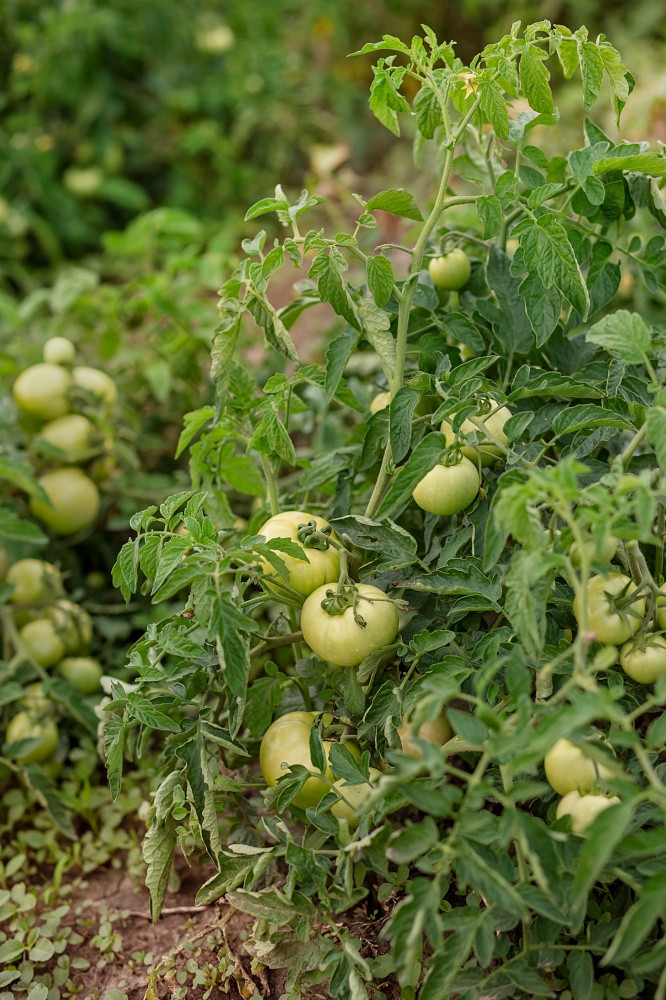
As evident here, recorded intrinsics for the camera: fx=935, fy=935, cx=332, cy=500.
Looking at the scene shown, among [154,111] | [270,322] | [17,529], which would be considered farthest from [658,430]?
[154,111]

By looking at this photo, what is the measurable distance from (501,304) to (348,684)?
1.66ft

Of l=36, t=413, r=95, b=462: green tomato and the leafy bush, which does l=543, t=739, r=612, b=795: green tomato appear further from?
l=36, t=413, r=95, b=462: green tomato

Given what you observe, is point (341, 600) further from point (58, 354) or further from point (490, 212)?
point (58, 354)

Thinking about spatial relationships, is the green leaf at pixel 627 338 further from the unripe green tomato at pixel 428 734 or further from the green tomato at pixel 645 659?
the unripe green tomato at pixel 428 734

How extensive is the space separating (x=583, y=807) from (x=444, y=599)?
0.97ft

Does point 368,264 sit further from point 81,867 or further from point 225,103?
point 225,103

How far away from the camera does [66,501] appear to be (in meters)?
1.62

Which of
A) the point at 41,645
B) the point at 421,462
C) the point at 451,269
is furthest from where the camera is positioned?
the point at 41,645

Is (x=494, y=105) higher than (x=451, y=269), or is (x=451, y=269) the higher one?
(x=494, y=105)

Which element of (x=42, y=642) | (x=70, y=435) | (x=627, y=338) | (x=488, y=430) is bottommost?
(x=42, y=642)

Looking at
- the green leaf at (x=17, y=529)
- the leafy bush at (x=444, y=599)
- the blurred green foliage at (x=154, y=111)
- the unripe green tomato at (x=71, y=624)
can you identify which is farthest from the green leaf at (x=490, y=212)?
the blurred green foliage at (x=154, y=111)

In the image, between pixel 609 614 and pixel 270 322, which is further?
pixel 270 322

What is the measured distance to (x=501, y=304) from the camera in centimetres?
117

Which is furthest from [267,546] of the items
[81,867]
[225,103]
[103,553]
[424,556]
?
[225,103]
